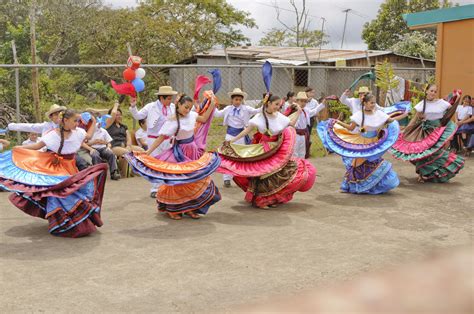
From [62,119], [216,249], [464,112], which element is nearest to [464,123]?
[464,112]

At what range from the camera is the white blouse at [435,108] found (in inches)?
370

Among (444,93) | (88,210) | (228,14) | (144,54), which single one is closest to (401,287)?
(88,210)

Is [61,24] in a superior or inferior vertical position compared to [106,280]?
superior

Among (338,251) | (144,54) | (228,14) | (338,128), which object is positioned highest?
(228,14)

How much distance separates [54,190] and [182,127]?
5.91 feet

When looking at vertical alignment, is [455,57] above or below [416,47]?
below

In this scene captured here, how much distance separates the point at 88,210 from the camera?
613cm

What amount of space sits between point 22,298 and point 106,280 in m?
0.68

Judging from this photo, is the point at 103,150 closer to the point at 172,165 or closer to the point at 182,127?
the point at 182,127

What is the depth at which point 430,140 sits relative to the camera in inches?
364

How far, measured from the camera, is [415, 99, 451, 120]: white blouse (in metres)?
9.39

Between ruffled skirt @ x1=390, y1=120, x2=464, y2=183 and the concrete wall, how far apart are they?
4.82m

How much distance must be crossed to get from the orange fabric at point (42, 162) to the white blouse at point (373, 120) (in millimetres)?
4147

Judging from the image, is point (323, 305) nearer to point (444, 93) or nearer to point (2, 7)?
point (444, 93)
